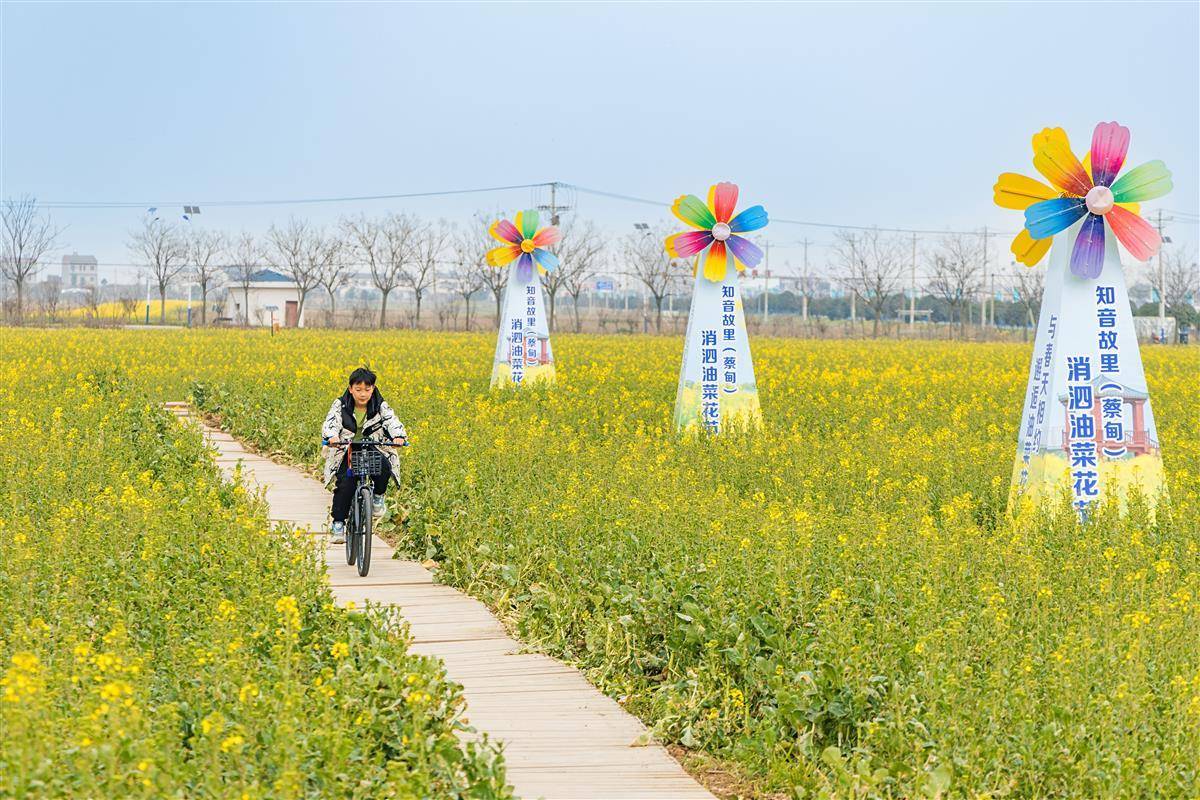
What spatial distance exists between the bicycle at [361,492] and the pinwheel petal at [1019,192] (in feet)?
15.6

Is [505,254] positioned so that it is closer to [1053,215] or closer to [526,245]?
[526,245]

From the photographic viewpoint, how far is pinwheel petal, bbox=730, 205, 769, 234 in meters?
15.3

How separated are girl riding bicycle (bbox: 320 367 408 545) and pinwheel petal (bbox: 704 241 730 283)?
6543 mm

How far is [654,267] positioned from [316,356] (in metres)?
42.9

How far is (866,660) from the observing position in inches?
228

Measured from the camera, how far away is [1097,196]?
388 inches

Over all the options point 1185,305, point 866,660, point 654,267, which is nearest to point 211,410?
point 866,660

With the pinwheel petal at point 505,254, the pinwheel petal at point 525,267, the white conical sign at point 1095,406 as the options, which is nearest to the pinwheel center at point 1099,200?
the white conical sign at point 1095,406

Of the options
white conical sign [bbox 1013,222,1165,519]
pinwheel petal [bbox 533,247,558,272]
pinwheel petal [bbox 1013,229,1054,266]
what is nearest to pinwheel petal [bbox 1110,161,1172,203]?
white conical sign [bbox 1013,222,1165,519]

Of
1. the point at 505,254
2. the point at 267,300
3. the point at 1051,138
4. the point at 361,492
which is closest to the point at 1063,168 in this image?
the point at 1051,138

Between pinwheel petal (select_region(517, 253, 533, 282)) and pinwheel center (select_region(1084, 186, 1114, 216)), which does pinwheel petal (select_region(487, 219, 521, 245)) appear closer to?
pinwheel petal (select_region(517, 253, 533, 282))

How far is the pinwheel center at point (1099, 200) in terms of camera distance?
387 inches

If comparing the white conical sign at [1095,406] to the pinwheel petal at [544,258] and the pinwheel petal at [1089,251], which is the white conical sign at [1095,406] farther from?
the pinwheel petal at [544,258]

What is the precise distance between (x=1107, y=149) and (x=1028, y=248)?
4.43ft
